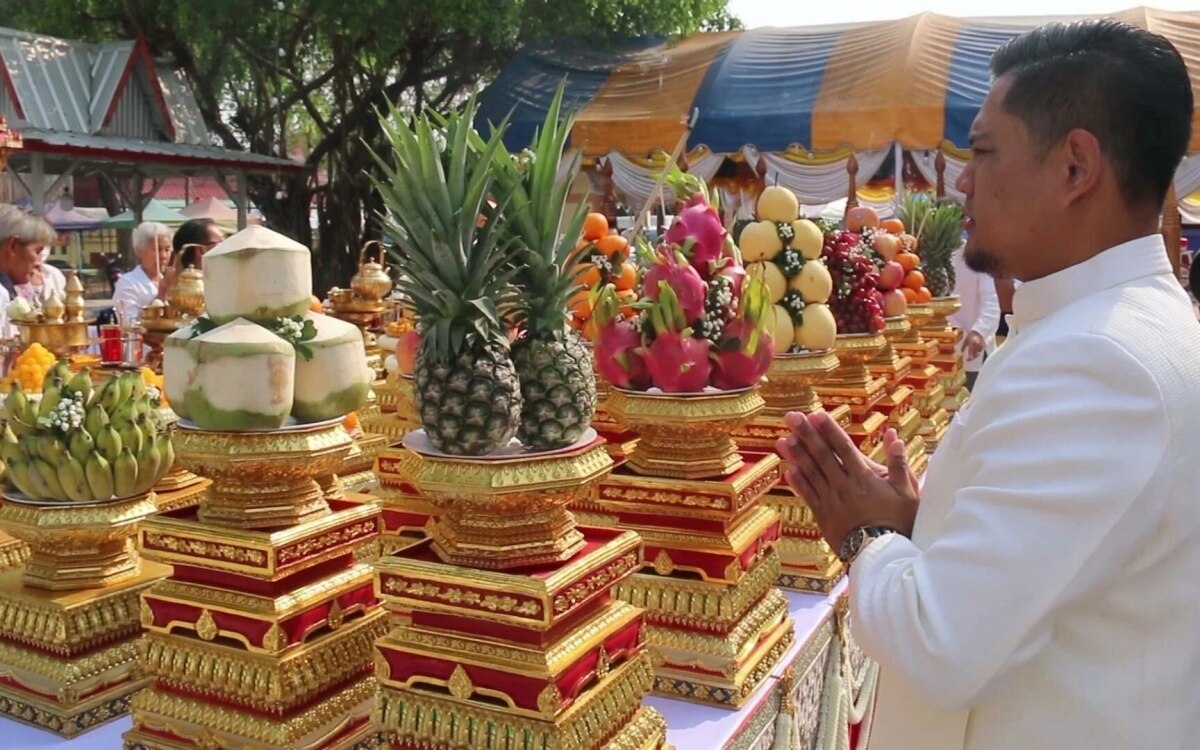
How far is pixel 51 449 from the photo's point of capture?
167cm

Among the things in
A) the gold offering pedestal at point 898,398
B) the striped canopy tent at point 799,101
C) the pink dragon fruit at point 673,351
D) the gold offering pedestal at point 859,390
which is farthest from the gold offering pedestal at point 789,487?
the striped canopy tent at point 799,101

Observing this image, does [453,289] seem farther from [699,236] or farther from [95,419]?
[699,236]

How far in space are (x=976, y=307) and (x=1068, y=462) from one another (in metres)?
5.11

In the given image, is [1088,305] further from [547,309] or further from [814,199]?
[814,199]

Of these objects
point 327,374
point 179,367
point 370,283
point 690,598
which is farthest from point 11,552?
point 370,283

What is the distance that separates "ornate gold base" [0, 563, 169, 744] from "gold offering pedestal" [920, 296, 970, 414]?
397 cm

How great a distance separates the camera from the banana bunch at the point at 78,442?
5.49 feet

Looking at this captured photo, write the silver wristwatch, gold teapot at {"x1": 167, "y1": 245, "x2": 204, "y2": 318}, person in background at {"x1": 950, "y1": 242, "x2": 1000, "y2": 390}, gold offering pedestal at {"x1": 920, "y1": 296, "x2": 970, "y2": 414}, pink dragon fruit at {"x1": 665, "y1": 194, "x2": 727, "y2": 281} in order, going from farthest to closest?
person in background at {"x1": 950, "y1": 242, "x2": 1000, "y2": 390} < gold offering pedestal at {"x1": 920, "y1": 296, "x2": 970, "y2": 414} < gold teapot at {"x1": 167, "y1": 245, "x2": 204, "y2": 318} < pink dragon fruit at {"x1": 665, "y1": 194, "x2": 727, "y2": 281} < the silver wristwatch

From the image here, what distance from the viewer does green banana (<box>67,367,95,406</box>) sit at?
1726 mm

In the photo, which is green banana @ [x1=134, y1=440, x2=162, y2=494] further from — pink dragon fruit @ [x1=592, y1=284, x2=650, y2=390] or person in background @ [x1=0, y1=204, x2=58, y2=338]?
person in background @ [x1=0, y1=204, x2=58, y2=338]

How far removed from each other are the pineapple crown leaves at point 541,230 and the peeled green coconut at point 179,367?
0.50 m

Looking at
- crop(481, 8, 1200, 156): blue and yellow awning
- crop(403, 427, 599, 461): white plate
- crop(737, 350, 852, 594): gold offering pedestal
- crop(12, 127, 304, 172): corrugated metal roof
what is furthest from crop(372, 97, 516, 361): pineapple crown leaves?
crop(481, 8, 1200, 156): blue and yellow awning

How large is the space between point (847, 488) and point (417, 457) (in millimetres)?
631

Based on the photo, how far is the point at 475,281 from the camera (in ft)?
4.70
